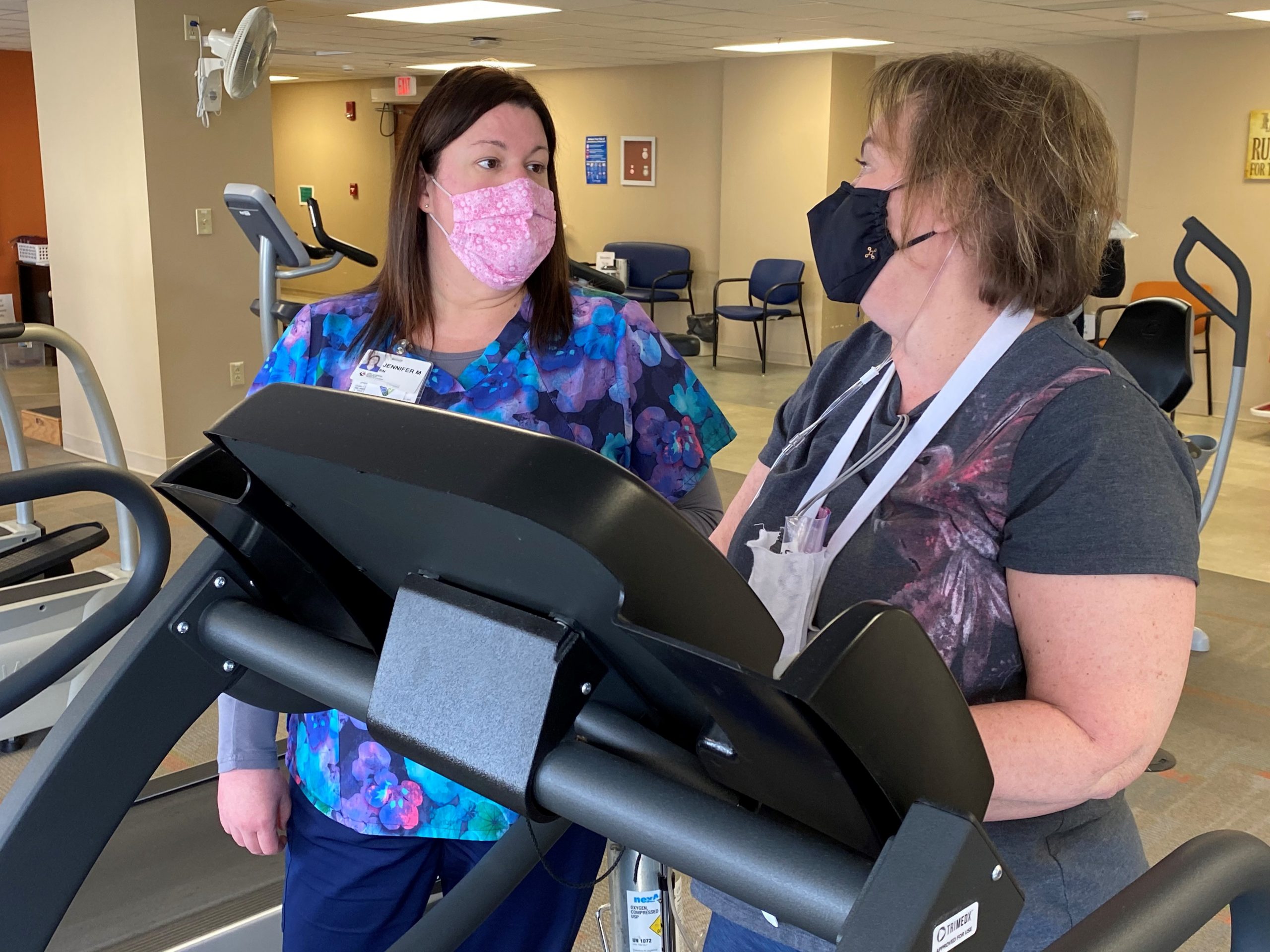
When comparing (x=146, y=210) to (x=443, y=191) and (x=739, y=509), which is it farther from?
(x=739, y=509)

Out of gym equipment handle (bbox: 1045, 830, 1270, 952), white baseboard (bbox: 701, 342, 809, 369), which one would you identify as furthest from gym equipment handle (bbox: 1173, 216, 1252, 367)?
white baseboard (bbox: 701, 342, 809, 369)

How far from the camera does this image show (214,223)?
21.1 ft

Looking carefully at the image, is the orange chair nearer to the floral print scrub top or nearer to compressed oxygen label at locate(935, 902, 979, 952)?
the floral print scrub top

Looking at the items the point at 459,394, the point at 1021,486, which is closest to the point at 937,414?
Answer: the point at 1021,486

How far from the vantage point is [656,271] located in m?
11.2

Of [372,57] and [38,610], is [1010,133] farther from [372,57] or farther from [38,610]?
[372,57]

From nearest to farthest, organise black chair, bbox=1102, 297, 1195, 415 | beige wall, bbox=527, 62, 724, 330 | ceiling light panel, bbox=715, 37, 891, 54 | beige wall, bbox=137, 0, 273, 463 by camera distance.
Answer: black chair, bbox=1102, 297, 1195, 415, beige wall, bbox=137, 0, 273, 463, ceiling light panel, bbox=715, 37, 891, 54, beige wall, bbox=527, 62, 724, 330

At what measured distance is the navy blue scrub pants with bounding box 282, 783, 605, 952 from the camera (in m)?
1.40

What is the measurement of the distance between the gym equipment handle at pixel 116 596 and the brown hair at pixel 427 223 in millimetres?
343

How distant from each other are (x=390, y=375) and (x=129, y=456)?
18.7 feet

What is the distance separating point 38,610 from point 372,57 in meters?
9.23

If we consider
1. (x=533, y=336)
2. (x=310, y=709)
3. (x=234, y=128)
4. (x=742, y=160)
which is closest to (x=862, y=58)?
(x=742, y=160)

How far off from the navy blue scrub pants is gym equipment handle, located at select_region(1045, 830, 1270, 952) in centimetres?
80

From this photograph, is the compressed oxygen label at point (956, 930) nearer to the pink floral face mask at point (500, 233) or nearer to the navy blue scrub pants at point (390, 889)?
the navy blue scrub pants at point (390, 889)
